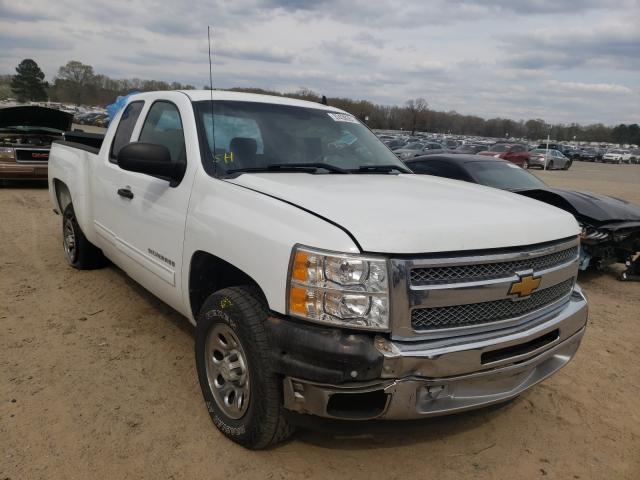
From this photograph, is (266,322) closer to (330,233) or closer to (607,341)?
(330,233)

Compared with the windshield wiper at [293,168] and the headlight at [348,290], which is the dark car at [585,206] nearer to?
the windshield wiper at [293,168]

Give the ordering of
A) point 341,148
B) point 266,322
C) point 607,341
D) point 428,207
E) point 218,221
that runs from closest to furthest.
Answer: point 266,322, point 428,207, point 218,221, point 341,148, point 607,341

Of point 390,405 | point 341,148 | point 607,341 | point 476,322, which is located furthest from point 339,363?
point 607,341

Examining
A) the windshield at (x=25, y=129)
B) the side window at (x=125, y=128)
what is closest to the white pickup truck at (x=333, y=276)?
→ the side window at (x=125, y=128)

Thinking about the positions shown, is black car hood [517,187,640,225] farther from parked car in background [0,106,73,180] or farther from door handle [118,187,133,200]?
parked car in background [0,106,73,180]

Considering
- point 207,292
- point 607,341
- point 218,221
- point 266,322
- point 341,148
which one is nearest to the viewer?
point 266,322

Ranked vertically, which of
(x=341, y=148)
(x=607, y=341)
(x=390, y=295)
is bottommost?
(x=607, y=341)

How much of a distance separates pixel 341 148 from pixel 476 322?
6.21 feet

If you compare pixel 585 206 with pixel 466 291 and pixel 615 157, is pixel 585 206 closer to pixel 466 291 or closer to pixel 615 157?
pixel 466 291

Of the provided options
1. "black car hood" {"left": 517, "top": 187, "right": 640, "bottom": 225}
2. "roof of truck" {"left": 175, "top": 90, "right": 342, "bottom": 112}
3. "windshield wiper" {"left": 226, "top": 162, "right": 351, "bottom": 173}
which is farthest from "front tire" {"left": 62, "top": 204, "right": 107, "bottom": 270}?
"black car hood" {"left": 517, "top": 187, "right": 640, "bottom": 225}

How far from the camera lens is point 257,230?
251cm

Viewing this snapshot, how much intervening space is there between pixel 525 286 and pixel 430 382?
2.38ft

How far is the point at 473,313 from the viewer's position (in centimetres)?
243

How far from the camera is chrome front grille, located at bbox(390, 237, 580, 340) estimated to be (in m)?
2.22
